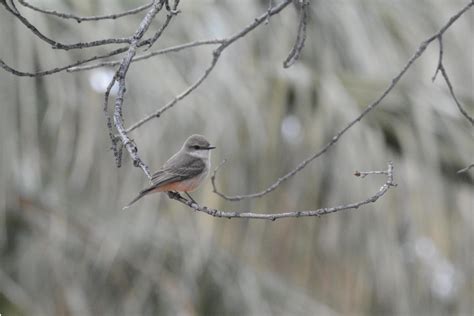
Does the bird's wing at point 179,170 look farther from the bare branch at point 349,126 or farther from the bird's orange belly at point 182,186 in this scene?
the bare branch at point 349,126

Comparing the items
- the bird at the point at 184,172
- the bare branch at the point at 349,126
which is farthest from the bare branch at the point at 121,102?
the bird at the point at 184,172

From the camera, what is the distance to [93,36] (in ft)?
14.2

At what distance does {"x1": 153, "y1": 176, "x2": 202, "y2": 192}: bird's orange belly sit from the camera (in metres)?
3.12

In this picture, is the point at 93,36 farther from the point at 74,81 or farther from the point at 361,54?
the point at 361,54

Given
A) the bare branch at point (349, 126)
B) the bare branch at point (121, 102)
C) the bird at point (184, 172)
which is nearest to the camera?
the bare branch at point (121, 102)

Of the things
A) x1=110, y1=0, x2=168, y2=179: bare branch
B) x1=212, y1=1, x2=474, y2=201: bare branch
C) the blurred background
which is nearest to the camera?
x1=110, y1=0, x2=168, y2=179: bare branch

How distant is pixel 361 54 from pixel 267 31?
0.61 m

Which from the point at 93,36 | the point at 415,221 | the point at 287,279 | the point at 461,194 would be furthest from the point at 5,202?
the point at 461,194

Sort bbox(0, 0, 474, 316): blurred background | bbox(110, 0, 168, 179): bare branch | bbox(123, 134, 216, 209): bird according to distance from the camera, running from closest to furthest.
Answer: bbox(110, 0, 168, 179): bare branch, bbox(123, 134, 216, 209): bird, bbox(0, 0, 474, 316): blurred background

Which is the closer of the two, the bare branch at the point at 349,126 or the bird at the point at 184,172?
the bare branch at the point at 349,126

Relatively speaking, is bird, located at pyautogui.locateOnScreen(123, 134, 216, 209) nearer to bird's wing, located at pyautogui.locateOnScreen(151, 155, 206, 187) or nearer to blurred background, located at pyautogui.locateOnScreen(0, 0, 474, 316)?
bird's wing, located at pyautogui.locateOnScreen(151, 155, 206, 187)

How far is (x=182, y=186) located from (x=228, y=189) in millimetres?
970

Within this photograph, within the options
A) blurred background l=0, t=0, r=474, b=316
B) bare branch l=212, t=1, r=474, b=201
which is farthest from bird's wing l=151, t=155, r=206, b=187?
blurred background l=0, t=0, r=474, b=316

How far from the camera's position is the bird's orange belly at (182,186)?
3.12 m
